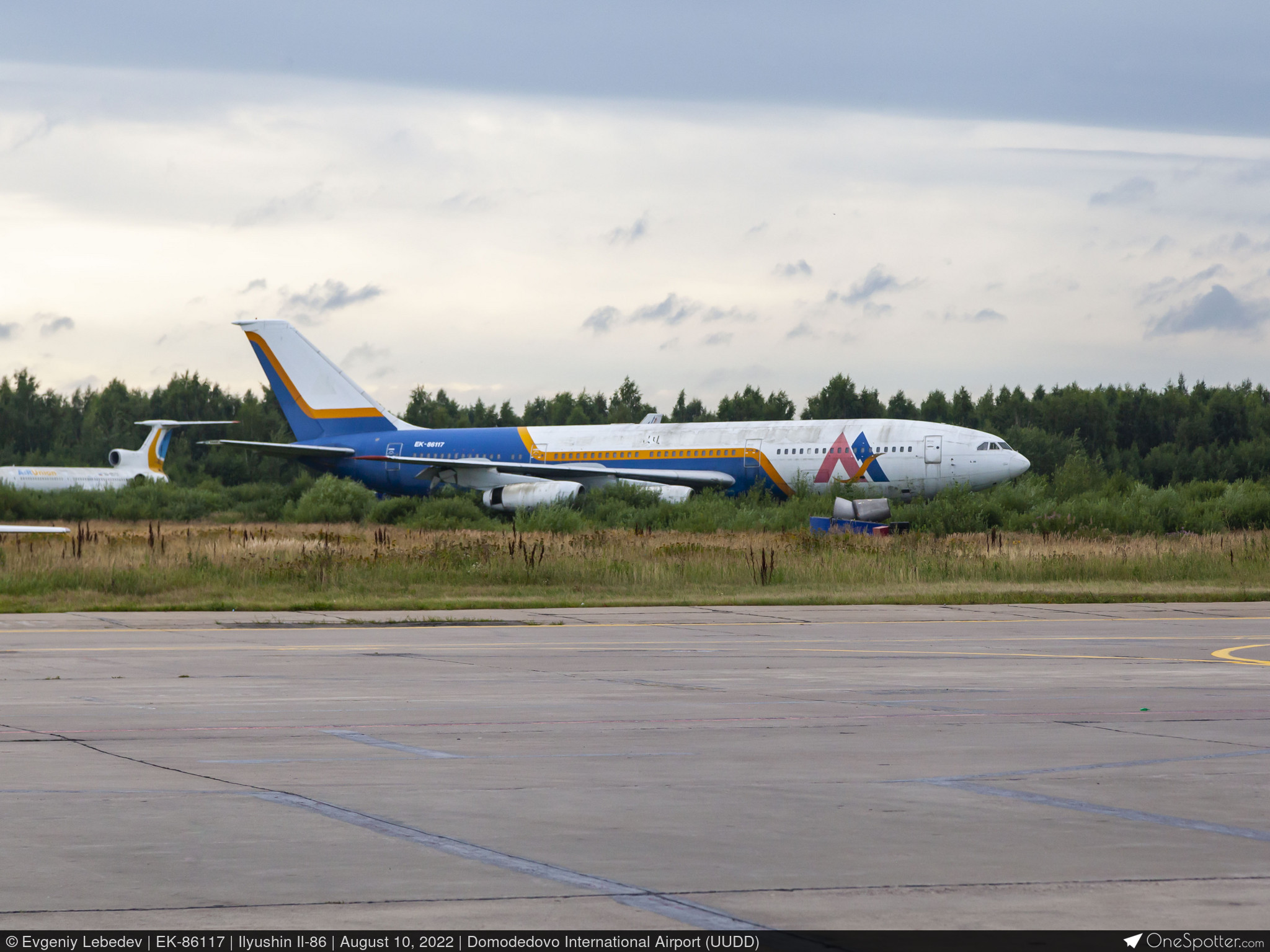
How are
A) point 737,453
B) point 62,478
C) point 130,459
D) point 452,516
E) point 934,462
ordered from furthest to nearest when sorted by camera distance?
point 130,459 → point 62,478 → point 452,516 → point 737,453 → point 934,462

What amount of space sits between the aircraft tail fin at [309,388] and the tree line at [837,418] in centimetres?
3950

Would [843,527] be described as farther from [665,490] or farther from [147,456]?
[147,456]

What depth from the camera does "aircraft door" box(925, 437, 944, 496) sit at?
165 ft

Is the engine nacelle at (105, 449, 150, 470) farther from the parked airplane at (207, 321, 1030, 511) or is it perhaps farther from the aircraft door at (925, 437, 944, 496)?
the aircraft door at (925, 437, 944, 496)

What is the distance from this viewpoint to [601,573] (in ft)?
103

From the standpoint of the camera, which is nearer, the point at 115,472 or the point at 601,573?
the point at 601,573

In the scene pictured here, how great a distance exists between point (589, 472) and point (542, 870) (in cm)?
4756

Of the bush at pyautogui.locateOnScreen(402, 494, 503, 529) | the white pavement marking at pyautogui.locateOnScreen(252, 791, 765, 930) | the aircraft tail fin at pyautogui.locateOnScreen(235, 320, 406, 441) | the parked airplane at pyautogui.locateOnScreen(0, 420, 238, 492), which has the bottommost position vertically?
the white pavement marking at pyautogui.locateOnScreen(252, 791, 765, 930)

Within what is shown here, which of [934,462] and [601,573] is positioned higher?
[934,462]

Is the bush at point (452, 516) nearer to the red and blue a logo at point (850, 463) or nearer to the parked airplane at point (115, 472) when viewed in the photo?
the red and blue a logo at point (850, 463)

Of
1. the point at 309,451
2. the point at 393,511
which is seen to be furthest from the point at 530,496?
the point at 309,451

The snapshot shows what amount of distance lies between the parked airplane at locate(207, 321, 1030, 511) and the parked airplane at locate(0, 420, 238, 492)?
18.9ft

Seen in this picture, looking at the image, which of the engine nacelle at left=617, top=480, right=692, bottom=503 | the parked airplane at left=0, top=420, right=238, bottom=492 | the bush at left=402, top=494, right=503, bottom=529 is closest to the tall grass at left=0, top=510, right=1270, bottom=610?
the engine nacelle at left=617, top=480, right=692, bottom=503

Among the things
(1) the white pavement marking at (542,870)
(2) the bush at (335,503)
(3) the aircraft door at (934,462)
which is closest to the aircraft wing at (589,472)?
(2) the bush at (335,503)
